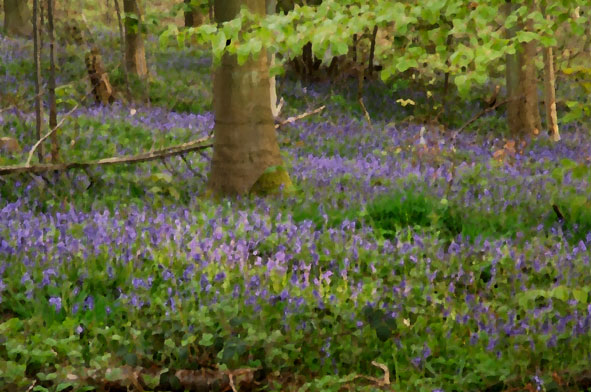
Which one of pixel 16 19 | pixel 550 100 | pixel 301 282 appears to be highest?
pixel 16 19

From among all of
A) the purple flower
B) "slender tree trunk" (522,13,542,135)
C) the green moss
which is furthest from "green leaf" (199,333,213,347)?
"slender tree trunk" (522,13,542,135)

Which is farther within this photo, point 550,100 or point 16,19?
point 16,19

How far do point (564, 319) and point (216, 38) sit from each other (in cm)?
267

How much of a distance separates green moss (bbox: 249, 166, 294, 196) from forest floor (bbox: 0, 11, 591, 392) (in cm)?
28

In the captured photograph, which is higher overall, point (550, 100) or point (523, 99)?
point (523, 99)

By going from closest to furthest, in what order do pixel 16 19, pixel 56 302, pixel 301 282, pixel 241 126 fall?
pixel 56 302, pixel 301 282, pixel 241 126, pixel 16 19

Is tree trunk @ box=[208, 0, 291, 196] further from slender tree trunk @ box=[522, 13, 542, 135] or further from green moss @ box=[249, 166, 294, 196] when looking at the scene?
slender tree trunk @ box=[522, 13, 542, 135]

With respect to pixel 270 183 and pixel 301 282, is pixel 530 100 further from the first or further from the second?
pixel 301 282

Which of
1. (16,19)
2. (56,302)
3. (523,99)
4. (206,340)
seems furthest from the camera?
(16,19)

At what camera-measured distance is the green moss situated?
25.3 ft

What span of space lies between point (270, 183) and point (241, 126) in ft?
2.18

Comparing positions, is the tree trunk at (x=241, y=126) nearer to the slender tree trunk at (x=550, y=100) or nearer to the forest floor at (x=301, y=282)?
the forest floor at (x=301, y=282)

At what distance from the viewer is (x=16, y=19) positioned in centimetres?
2255

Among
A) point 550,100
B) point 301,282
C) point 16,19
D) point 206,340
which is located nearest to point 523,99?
point 550,100
